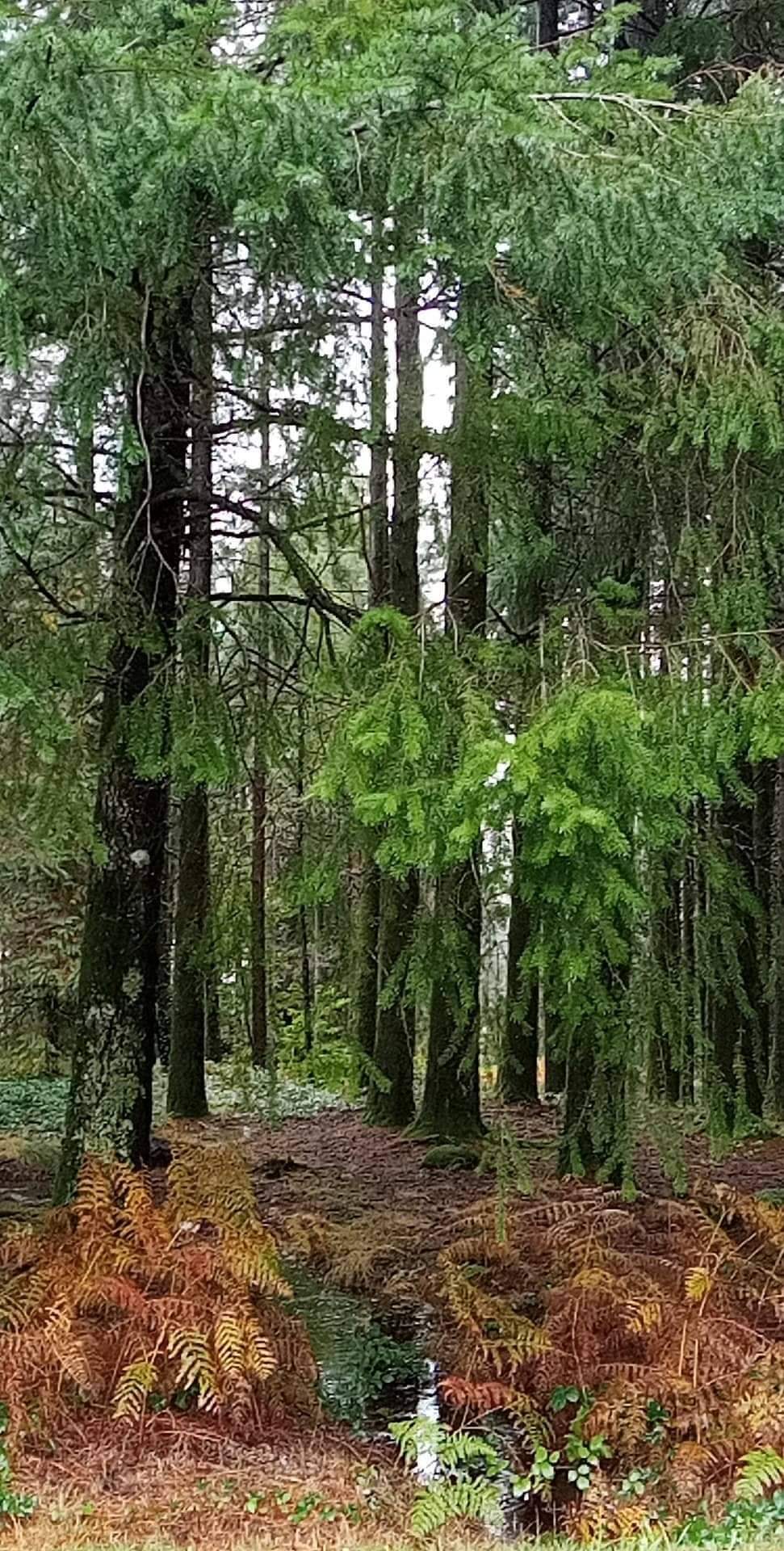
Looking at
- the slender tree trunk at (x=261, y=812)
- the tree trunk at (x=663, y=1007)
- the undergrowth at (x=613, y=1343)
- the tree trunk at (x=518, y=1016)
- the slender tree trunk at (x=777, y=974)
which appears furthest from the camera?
the slender tree trunk at (x=777, y=974)

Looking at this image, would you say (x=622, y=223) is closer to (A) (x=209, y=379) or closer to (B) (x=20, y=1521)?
(A) (x=209, y=379)

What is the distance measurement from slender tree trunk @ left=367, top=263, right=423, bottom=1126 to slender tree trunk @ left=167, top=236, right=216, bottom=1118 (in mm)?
1136

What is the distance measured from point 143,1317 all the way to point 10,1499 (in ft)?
3.52

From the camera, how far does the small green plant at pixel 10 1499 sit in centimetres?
436

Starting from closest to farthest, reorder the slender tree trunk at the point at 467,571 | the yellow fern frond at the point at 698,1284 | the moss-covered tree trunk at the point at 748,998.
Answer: the slender tree trunk at the point at 467,571 < the yellow fern frond at the point at 698,1284 < the moss-covered tree trunk at the point at 748,998

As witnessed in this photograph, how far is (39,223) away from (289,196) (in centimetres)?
87

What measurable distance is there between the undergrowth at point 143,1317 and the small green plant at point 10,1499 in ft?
1.08

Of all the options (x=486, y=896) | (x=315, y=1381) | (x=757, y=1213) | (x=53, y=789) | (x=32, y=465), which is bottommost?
(x=315, y=1381)

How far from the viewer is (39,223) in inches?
172

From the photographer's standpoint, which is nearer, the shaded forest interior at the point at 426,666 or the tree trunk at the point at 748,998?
the shaded forest interior at the point at 426,666

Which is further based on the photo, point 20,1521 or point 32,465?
point 32,465

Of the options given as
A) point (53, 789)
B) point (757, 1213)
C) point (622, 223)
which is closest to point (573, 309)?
point (622, 223)

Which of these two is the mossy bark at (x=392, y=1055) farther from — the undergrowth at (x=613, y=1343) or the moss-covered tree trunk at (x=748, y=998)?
the undergrowth at (x=613, y=1343)

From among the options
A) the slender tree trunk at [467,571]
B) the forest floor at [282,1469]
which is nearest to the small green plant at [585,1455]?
the forest floor at [282,1469]
